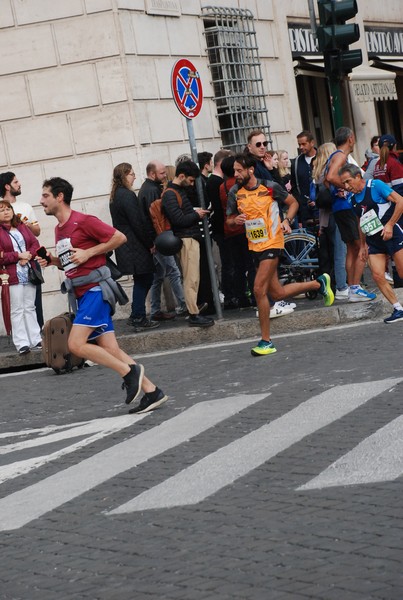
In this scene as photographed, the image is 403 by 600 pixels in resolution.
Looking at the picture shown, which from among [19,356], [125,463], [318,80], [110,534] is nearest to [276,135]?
[318,80]

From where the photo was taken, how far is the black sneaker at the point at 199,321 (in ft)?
47.1

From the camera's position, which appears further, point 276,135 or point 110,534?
point 276,135

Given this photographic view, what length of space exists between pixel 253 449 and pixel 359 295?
6519mm

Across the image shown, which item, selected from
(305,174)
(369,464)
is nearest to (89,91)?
(305,174)

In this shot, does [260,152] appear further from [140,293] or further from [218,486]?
[218,486]

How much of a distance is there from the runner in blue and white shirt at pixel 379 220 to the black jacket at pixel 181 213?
1.77m

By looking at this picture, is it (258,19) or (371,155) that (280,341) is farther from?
(258,19)

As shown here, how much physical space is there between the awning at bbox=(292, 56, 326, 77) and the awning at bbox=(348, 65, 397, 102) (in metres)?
0.55

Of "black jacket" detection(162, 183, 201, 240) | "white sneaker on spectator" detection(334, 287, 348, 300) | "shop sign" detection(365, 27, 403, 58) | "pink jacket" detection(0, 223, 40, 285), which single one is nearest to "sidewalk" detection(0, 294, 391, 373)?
"white sneaker on spectator" detection(334, 287, 348, 300)

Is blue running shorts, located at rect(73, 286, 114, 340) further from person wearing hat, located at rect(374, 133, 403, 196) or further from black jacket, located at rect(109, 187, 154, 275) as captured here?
person wearing hat, located at rect(374, 133, 403, 196)

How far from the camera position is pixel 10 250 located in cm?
1445

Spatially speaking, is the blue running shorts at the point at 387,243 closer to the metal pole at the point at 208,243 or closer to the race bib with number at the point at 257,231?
the race bib with number at the point at 257,231

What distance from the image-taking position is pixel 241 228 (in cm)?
1484

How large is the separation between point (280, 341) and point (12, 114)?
19.2 ft
